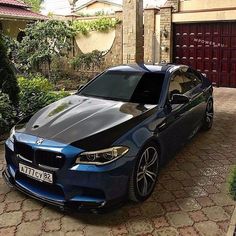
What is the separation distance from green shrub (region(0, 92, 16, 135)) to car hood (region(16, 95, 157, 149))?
188 cm

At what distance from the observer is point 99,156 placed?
9.89ft

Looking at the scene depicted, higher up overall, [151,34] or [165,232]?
[151,34]

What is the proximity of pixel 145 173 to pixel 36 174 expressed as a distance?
3.75 ft

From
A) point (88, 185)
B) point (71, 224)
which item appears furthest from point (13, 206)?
point (88, 185)

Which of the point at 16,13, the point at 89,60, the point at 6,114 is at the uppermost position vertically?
the point at 16,13

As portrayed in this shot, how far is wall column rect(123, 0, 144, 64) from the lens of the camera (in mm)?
10766

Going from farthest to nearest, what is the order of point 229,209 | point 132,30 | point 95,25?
point 95,25 < point 132,30 < point 229,209

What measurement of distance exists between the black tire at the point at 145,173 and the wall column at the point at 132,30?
8008mm

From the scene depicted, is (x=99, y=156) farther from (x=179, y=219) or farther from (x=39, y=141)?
(x=179, y=219)

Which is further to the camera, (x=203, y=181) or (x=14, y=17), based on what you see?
(x=14, y=17)

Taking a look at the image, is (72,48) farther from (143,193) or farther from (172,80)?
(143,193)

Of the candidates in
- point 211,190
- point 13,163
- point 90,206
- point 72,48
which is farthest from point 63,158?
point 72,48

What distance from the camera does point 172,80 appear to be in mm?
4473

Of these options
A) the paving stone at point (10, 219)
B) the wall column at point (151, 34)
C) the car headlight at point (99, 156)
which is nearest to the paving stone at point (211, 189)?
the car headlight at point (99, 156)
